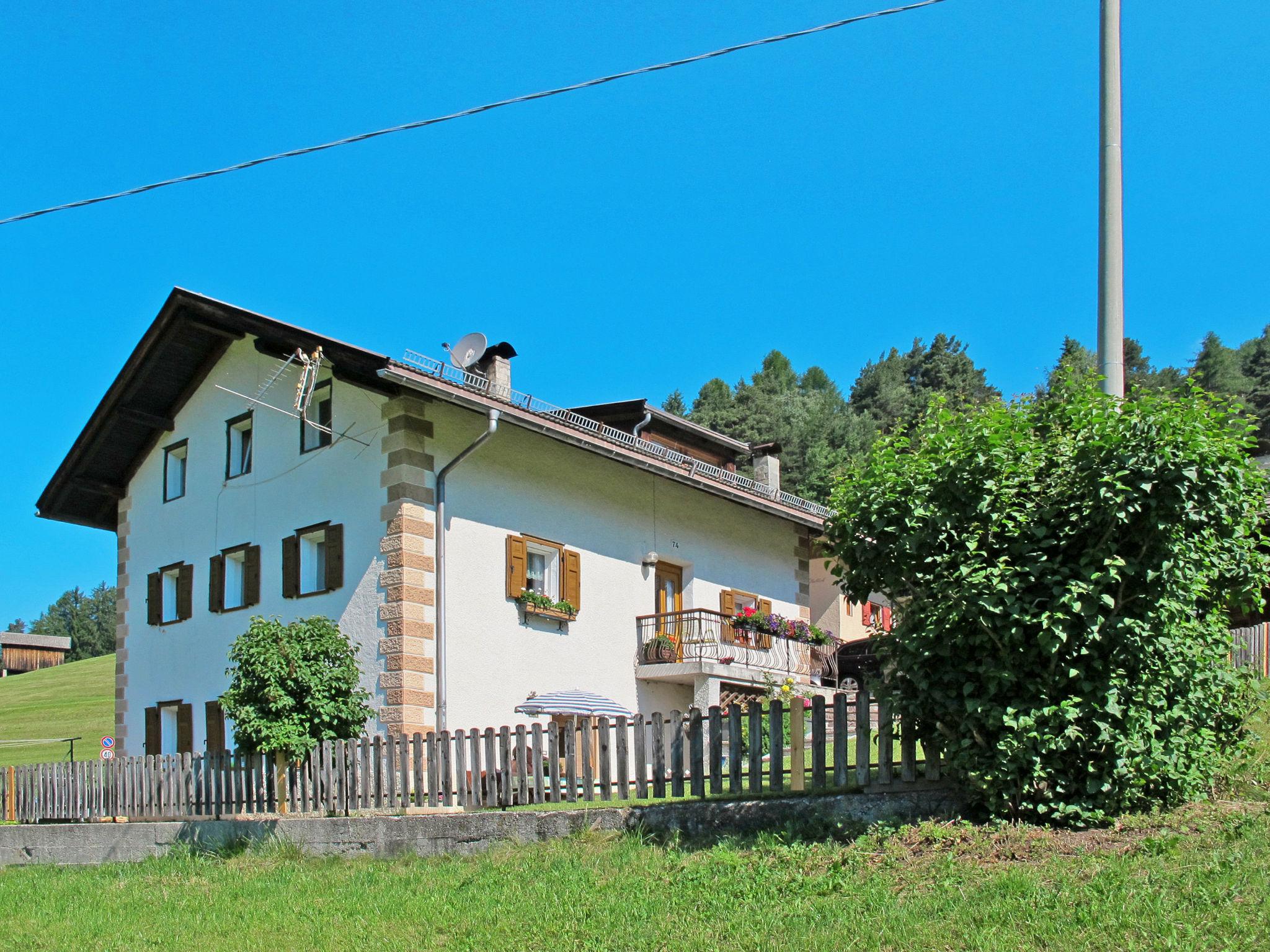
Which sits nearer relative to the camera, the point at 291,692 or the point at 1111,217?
the point at 1111,217

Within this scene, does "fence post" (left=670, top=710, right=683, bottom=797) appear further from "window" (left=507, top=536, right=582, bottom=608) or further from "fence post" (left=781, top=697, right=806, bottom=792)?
"window" (left=507, top=536, right=582, bottom=608)

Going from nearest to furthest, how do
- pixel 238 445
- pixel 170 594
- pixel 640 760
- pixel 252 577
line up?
pixel 640 760
pixel 252 577
pixel 238 445
pixel 170 594

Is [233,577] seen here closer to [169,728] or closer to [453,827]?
[169,728]

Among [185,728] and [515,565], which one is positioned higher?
[515,565]

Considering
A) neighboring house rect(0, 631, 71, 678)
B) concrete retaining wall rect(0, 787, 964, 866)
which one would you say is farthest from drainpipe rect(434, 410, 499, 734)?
neighboring house rect(0, 631, 71, 678)

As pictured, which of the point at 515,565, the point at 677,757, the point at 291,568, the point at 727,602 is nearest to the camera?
the point at 677,757

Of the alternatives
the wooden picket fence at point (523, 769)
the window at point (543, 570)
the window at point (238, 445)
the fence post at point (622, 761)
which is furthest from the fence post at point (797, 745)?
the window at point (238, 445)

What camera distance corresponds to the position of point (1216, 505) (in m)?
8.02

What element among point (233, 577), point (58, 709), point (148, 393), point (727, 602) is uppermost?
point (148, 393)

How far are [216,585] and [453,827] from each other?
1151cm

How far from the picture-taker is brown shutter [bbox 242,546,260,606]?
2041cm

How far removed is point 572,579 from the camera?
66.7ft

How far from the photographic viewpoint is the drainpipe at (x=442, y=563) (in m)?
17.7

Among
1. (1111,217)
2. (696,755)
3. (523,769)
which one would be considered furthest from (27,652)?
(1111,217)
